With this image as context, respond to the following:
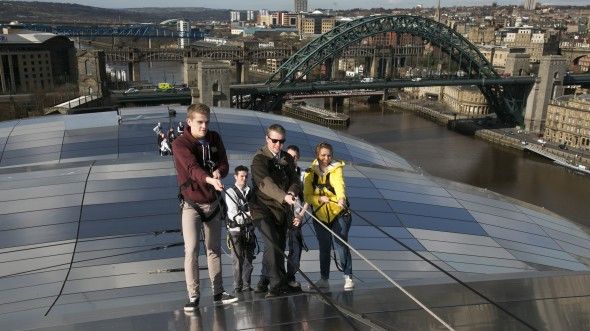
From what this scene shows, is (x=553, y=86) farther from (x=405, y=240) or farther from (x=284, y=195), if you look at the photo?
(x=284, y=195)

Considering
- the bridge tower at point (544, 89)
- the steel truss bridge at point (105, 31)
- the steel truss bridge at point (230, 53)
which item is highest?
the steel truss bridge at point (105, 31)

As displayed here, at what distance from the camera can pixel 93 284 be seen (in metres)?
4.56

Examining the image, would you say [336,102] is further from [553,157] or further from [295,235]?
[295,235]

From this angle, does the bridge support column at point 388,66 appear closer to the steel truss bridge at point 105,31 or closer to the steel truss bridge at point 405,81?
the steel truss bridge at point 405,81

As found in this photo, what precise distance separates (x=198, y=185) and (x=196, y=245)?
390 mm

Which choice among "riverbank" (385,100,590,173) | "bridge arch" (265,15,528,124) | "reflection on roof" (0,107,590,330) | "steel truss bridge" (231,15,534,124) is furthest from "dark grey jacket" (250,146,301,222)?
"riverbank" (385,100,590,173)

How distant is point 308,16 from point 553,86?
99.4 meters

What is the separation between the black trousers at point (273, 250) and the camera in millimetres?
3273

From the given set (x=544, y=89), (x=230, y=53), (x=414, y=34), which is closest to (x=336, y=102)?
(x=230, y=53)

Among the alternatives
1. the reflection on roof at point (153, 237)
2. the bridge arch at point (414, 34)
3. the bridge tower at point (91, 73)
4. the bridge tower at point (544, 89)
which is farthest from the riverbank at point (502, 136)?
the bridge tower at point (91, 73)

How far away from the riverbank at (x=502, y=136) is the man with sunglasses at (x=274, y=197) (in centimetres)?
3168

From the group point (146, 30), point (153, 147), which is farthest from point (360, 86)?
point (146, 30)

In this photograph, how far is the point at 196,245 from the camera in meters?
3.08

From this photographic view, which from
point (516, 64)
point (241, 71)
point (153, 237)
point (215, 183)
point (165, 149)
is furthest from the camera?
point (241, 71)
